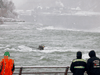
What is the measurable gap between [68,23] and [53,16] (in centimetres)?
1206

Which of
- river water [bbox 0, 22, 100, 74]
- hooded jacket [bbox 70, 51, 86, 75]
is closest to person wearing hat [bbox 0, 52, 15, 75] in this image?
hooded jacket [bbox 70, 51, 86, 75]

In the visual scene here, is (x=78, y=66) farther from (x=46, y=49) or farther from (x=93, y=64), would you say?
(x=46, y=49)

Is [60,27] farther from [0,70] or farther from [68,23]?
[0,70]

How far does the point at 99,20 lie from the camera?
69000 millimetres

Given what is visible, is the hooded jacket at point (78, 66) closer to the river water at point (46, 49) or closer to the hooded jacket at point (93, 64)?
the hooded jacket at point (93, 64)

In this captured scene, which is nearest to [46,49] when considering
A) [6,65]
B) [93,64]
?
[6,65]

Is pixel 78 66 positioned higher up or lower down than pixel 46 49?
higher up

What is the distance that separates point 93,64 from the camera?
10.9 ft

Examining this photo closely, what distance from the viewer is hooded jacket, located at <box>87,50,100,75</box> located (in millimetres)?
3303

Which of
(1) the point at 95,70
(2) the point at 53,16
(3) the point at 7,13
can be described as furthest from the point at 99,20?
(1) the point at 95,70

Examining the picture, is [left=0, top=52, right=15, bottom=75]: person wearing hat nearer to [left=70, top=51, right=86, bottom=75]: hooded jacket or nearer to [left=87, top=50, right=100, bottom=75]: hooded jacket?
[left=70, top=51, right=86, bottom=75]: hooded jacket

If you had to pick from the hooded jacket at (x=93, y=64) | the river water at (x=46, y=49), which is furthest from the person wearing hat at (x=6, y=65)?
the river water at (x=46, y=49)

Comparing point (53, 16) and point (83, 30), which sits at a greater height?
point (53, 16)

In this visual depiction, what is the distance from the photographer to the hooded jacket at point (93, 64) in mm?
3303
